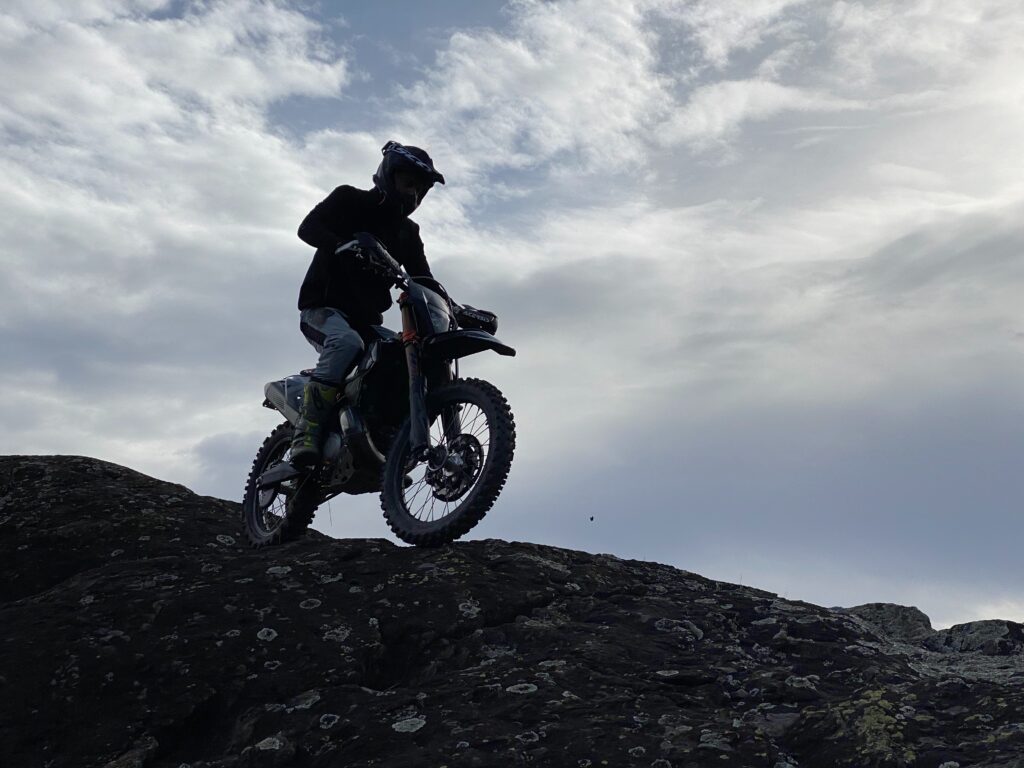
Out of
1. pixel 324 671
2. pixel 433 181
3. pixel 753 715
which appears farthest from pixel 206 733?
pixel 433 181

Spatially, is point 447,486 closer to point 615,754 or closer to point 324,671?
point 324,671

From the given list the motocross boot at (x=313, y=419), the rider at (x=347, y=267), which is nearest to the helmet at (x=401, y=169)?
the rider at (x=347, y=267)

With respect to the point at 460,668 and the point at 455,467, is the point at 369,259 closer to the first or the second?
the point at 455,467

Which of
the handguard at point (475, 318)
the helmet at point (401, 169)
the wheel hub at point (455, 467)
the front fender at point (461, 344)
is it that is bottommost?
the wheel hub at point (455, 467)

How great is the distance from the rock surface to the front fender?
60.3 inches

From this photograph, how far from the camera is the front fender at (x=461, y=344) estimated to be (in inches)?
300

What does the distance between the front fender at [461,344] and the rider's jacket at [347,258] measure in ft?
4.24

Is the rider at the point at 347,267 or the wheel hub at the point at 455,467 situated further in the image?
the rider at the point at 347,267

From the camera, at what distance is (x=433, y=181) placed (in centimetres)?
838

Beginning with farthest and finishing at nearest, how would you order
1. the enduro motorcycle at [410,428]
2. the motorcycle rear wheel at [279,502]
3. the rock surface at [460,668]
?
the motorcycle rear wheel at [279,502], the enduro motorcycle at [410,428], the rock surface at [460,668]

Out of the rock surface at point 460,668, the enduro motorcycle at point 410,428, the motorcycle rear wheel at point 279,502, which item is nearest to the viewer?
the rock surface at point 460,668

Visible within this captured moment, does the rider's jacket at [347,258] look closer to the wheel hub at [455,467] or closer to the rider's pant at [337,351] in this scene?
the rider's pant at [337,351]

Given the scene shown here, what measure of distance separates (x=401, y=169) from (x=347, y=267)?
1.10 metres

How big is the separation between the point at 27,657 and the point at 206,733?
121cm
